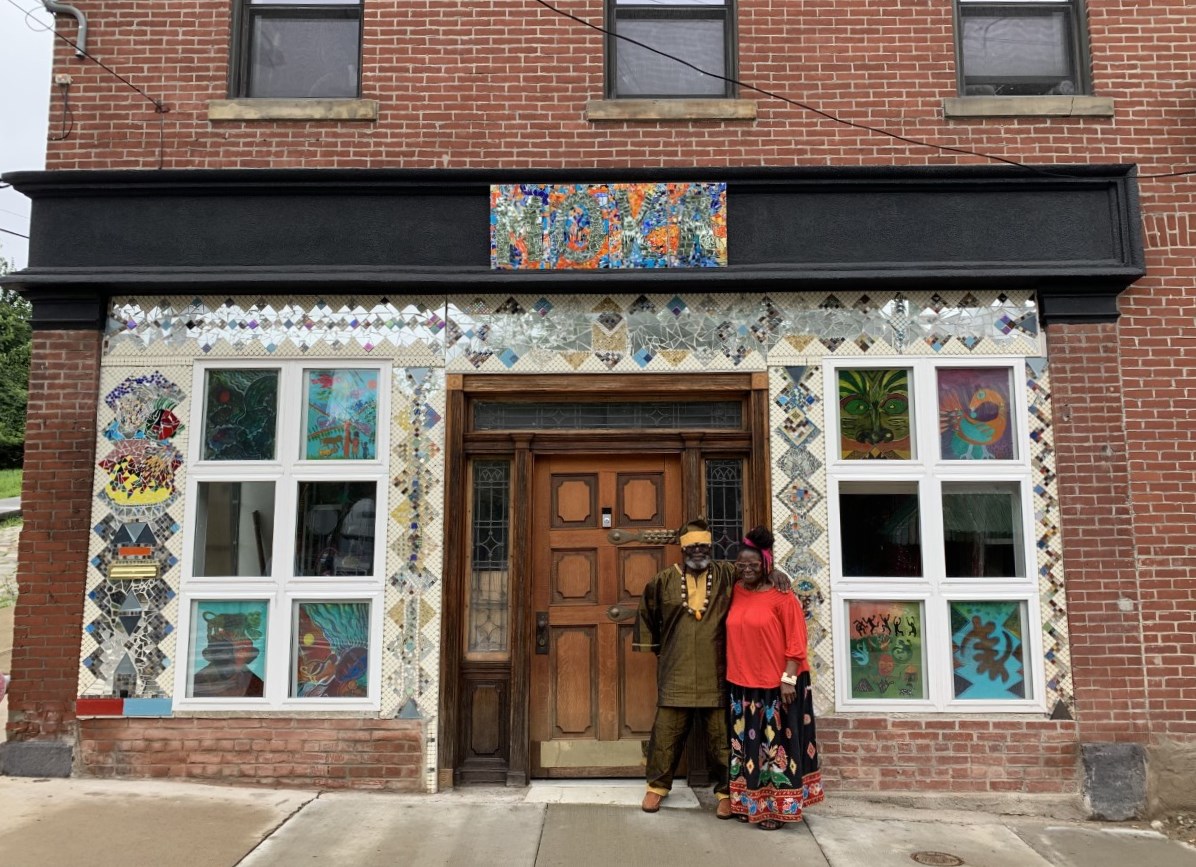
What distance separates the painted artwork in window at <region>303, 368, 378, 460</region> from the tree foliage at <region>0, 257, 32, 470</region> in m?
30.9

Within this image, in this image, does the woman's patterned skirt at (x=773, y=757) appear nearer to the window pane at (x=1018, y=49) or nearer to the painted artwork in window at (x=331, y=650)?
the painted artwork in window at (x=331, y=650)

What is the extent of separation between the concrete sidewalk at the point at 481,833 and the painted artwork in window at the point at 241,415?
220 centimetres

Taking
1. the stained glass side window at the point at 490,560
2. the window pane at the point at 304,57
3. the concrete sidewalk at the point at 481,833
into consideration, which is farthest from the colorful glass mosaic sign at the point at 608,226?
the concrete sidewalk at the point at 481,833

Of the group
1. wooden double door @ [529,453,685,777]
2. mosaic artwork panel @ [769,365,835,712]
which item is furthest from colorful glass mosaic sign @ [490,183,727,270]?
wooden double door @ [529,453,685,777]

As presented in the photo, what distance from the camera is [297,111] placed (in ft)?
20.5

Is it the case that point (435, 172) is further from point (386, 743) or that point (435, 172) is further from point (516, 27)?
point (386, 743)

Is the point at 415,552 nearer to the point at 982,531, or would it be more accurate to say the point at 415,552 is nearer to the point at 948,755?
the point at 948,755

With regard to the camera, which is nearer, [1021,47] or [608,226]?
[608,226]

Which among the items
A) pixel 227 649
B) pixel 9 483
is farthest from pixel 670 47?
pixel 9 483

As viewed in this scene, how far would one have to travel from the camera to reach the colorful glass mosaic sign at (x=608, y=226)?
20.0 feet

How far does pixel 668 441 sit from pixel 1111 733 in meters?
3.46

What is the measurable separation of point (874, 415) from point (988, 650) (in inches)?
68.3

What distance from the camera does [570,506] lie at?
623cm

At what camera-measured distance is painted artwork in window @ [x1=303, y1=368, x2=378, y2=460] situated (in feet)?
19.9
